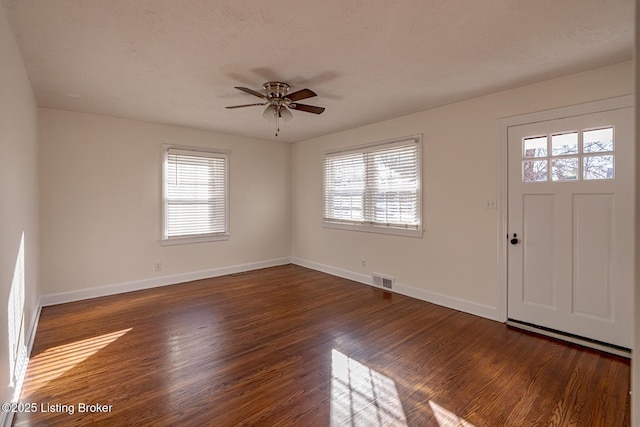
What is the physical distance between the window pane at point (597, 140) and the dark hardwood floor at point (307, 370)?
6.01 ft

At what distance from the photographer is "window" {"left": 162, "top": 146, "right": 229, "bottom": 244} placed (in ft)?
15.9

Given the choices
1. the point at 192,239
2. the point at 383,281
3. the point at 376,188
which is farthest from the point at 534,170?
the point at 192,239

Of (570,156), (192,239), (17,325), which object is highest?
(570,156)

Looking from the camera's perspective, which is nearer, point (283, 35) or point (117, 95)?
point (283, 35)

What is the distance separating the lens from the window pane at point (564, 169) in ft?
9.64

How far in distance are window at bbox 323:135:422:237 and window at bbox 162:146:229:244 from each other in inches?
73.2

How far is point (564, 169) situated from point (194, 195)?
16.2ft

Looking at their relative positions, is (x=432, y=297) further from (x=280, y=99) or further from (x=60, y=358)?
(x=60, y=358)

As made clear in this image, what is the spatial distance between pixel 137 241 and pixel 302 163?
3.18m

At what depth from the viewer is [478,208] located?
3596 mm

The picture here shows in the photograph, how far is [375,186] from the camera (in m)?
4.79

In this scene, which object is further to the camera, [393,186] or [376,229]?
[376,229]

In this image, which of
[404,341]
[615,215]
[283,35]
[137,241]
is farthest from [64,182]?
[615,215]

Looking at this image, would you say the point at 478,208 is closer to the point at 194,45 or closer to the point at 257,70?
the point at 257,70
